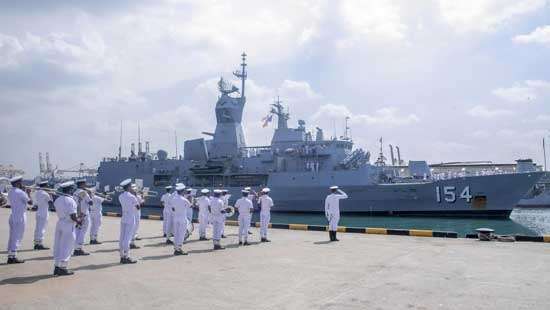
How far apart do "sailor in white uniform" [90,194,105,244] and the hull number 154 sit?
20657 mm

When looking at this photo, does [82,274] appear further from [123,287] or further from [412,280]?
[412,280]

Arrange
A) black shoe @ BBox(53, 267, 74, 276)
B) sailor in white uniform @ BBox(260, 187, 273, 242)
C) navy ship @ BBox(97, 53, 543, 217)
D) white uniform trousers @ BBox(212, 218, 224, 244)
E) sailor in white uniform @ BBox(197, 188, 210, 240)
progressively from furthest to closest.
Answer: navy ship @ BBox(97, 53, 543, 217) < sailor in white uniform @ BBox(197, 188, 210, 240) < sailor in white uniform @ BBox(260, 187, 273, 242) < white uniform trousers @ BBox(212, 218, 224, 244) < black shoe @ BBox(53, 267, 74, 276)

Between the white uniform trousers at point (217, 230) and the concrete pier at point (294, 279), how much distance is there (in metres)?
0.43

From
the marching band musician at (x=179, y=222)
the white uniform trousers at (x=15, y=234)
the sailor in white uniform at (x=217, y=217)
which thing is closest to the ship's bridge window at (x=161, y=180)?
the sailor in white uniform at (x=217, y=217)

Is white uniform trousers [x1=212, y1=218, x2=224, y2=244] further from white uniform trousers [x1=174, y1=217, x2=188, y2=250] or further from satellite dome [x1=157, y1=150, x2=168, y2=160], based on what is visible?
satellite dome [x1=157, y1=150, x2=168, y2=160]

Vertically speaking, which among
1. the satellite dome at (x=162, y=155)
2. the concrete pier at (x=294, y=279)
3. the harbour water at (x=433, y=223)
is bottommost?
the harbour water at (x=433, y=223)

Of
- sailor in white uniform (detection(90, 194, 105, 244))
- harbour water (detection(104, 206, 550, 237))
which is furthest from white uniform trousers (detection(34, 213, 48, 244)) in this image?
harbour water (detection(104, 206, 550, 237))

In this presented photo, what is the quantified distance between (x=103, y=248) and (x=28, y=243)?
216 cm

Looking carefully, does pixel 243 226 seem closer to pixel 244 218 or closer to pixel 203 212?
pixel 244 218

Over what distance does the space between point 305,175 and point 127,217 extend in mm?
21862

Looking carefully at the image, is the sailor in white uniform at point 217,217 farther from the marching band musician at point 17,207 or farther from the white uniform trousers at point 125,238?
the marching band musician at point 17,207

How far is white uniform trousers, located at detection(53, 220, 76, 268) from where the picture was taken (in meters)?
6.35

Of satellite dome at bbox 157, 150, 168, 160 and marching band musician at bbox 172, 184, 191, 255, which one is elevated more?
satellite dome at bbox 157, 150, 168, 160

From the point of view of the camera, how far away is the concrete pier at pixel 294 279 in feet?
15.4
